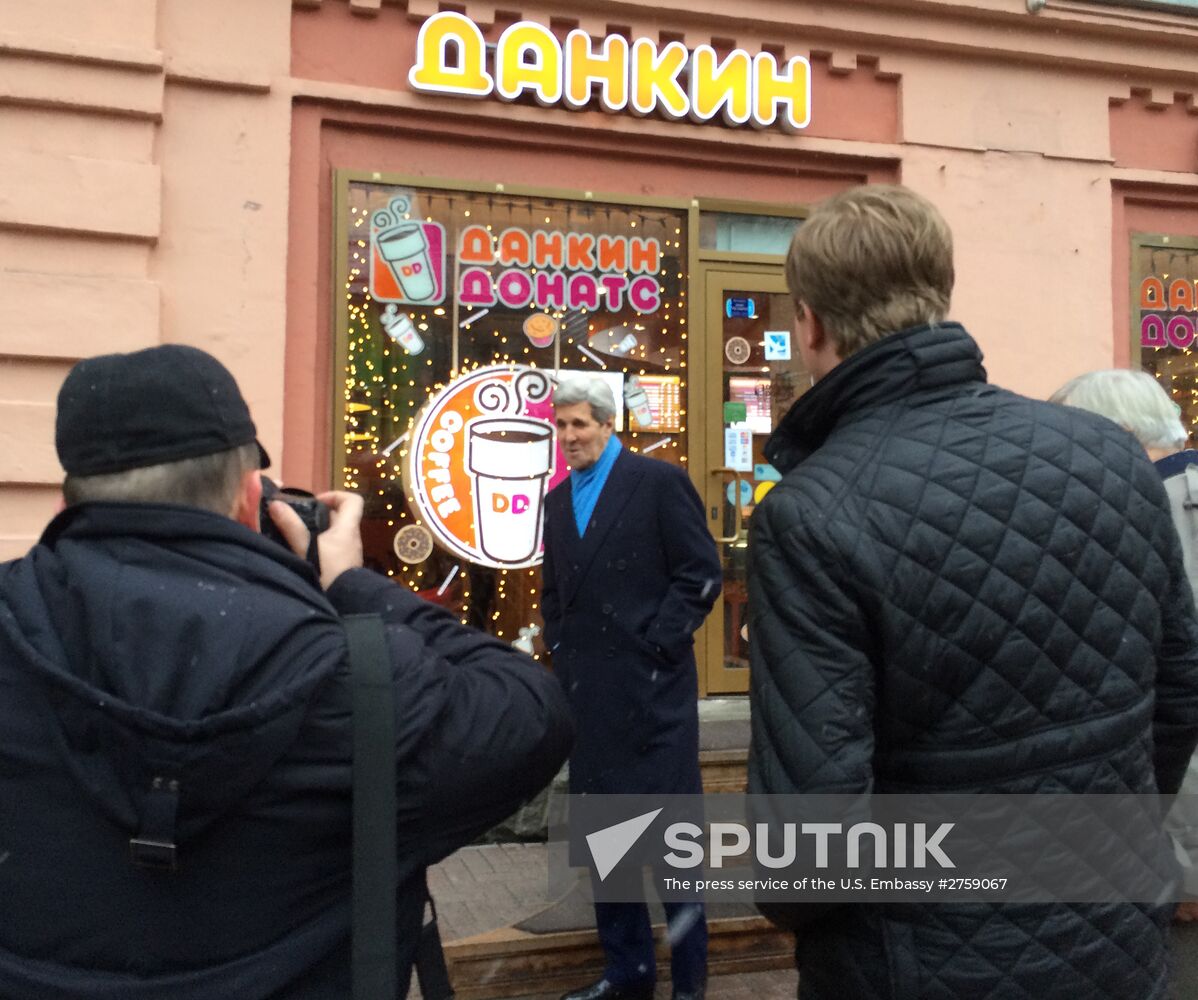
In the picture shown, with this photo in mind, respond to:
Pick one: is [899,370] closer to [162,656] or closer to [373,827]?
[373,827]

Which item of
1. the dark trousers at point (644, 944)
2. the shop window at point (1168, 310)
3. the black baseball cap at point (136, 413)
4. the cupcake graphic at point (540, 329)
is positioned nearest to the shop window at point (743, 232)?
the cupcake graphic at point (540, 329)

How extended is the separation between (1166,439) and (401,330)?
13.4 feet

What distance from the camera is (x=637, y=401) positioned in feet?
21.6

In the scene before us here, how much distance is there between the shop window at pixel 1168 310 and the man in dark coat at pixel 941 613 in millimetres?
6441

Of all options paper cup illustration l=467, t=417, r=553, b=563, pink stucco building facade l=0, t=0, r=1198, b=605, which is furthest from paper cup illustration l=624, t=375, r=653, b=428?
paper cup illustration l=467, t=417, r=553, b=563

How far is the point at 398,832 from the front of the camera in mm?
1371

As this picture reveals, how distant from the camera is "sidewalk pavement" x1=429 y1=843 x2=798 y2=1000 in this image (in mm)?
4102

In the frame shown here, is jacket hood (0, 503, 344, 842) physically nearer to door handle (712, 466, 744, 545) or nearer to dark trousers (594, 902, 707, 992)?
dark trousers (594, 902, 707, 992)

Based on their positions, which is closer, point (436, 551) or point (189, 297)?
point (189, 297)

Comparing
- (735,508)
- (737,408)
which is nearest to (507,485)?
(735,508)

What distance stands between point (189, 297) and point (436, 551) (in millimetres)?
1774

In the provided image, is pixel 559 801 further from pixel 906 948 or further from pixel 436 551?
pixel 906 948

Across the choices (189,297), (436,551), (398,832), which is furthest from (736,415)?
(398,832)

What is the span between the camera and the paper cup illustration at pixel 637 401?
6566 mm
